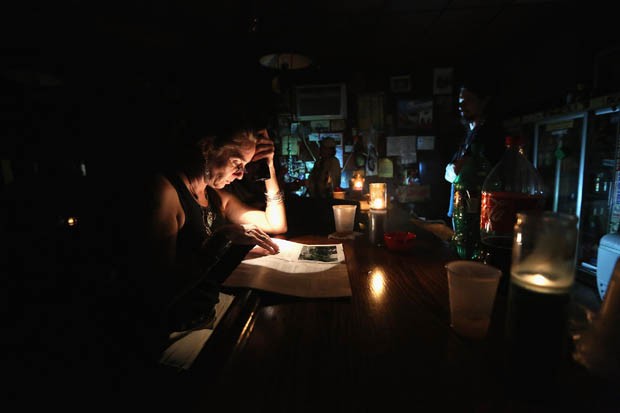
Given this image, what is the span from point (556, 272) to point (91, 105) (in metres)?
5.17

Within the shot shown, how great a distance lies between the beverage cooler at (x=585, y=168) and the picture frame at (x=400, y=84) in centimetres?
159

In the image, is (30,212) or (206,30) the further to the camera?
(206,30)

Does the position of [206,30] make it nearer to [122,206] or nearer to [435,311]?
[122,206]

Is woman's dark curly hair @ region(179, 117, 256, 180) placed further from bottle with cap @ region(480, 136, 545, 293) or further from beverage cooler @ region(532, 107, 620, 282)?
beverage cooler @ region(532, 107, 620, 282)

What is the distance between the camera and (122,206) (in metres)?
0.95

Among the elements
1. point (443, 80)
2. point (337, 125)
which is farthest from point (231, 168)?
point (443, 80)

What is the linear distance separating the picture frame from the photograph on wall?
141 millimetres

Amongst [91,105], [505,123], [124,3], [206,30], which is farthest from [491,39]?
[91,105]

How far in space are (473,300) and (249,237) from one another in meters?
0.83

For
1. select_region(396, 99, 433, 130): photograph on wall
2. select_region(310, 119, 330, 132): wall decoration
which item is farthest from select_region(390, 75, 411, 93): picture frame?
select_region(310, 119, 330, 132): wall decoration

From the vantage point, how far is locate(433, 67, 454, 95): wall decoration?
396 cm

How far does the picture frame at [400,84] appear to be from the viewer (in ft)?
13.2

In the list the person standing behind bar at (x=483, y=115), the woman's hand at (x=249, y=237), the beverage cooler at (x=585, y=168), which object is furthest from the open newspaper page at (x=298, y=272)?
the beverage cooler at (x=585, y=168)

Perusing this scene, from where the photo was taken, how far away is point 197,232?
125 cm
